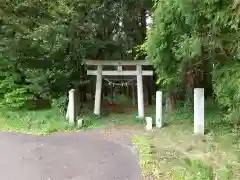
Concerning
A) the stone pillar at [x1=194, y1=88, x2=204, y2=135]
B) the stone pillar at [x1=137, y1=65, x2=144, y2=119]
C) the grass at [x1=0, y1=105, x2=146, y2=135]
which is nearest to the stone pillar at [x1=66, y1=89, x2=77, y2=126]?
the grass at [x1=0, y1=105, x2=146, y2=135]

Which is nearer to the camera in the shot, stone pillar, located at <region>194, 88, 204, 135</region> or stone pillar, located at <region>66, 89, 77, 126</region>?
stone pillar, located at <region>194, 88, 204, 135</region>

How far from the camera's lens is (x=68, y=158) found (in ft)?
25.1

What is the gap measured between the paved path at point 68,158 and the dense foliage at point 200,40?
91.3 inches

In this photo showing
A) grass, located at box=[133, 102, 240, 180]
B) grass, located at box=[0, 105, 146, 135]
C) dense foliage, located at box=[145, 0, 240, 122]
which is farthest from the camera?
grass, located at box=[0, 105, 146, 135]

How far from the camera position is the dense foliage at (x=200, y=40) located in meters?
6.31

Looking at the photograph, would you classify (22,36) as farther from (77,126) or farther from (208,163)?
(208,163)

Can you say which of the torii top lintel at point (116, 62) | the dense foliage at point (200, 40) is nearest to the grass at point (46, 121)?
the torii top lintel at point (116, 62)

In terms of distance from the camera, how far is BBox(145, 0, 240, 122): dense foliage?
20.7 ft

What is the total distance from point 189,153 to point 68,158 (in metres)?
2.61

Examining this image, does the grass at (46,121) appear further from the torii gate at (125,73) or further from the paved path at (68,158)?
the paved path at (68,158)

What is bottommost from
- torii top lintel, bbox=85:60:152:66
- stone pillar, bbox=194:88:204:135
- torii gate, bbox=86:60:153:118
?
stone pillar, bbox=194:88:204:135

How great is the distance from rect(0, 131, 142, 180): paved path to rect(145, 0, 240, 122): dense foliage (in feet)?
7.61

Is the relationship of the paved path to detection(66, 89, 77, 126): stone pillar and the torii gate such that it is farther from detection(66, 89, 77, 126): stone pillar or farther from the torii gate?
the torii gate

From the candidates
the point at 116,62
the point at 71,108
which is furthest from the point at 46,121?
the point at 116,62
